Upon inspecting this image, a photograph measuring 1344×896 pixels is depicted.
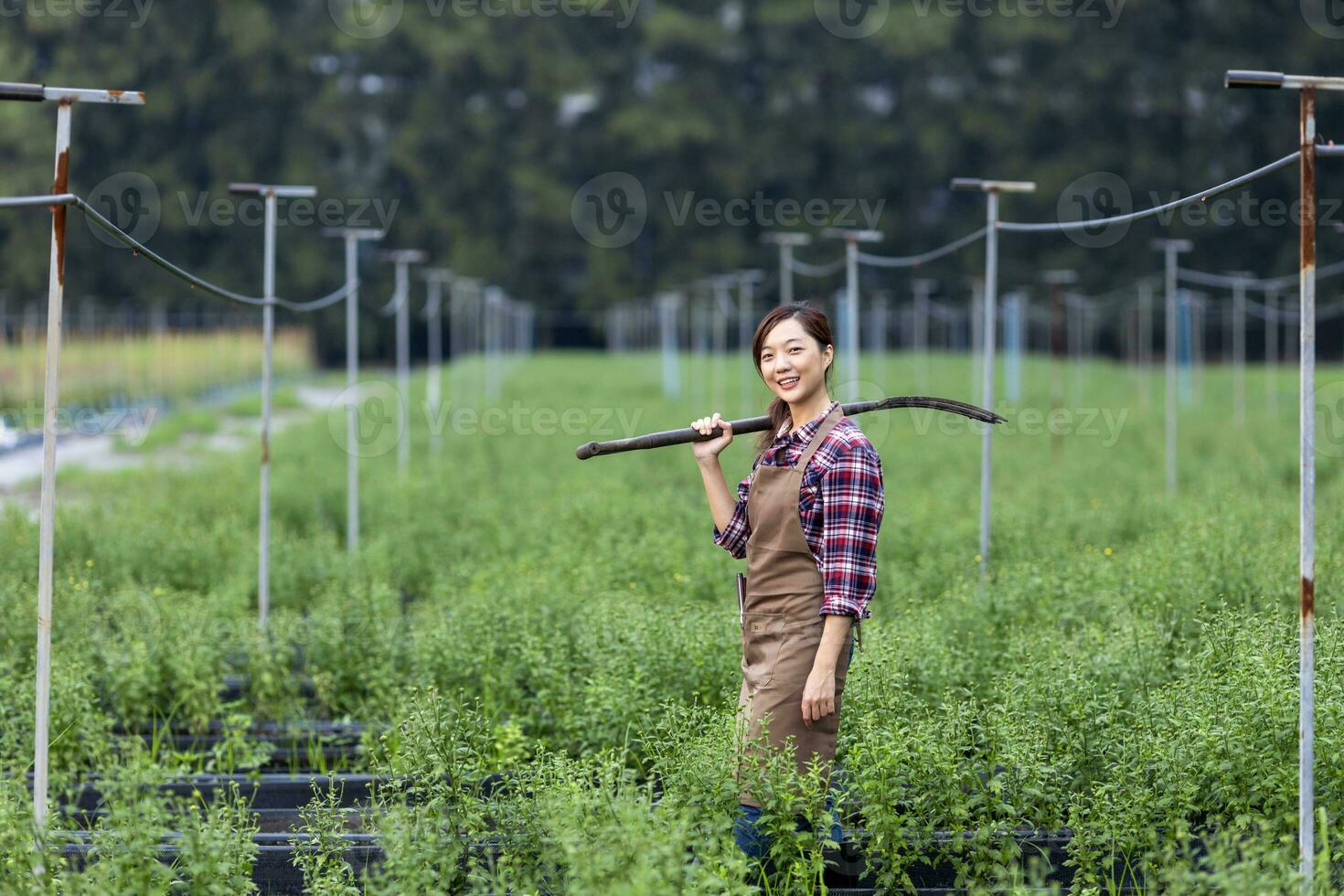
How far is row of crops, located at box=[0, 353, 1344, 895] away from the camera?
3.43 m

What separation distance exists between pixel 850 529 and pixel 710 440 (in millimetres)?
412

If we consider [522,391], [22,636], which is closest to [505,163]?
[522,391]

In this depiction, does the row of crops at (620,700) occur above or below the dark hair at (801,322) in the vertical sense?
below

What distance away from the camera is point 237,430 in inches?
751

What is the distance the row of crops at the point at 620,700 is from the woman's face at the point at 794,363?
89 cm

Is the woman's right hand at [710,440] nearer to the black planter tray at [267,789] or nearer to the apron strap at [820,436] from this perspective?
the apron strap at [820,436]

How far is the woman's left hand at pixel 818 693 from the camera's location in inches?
128

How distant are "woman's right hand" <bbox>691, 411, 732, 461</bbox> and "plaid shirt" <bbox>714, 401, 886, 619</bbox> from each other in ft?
0.55

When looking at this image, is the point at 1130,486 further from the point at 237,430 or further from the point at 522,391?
the point at 522,391

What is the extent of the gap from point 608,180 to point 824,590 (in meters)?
42.2

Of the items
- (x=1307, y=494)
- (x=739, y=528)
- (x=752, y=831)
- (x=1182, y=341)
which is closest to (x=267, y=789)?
(x=752, y=831)

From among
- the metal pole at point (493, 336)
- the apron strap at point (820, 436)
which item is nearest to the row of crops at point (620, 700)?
the apron strap at point (820, 436)

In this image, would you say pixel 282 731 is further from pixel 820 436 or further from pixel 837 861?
pixel 820 436

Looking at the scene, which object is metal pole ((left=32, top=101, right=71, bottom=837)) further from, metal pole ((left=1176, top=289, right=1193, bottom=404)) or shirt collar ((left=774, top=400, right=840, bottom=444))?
metal pole ((left=1176, top=289, right=1193, bottom=404))
